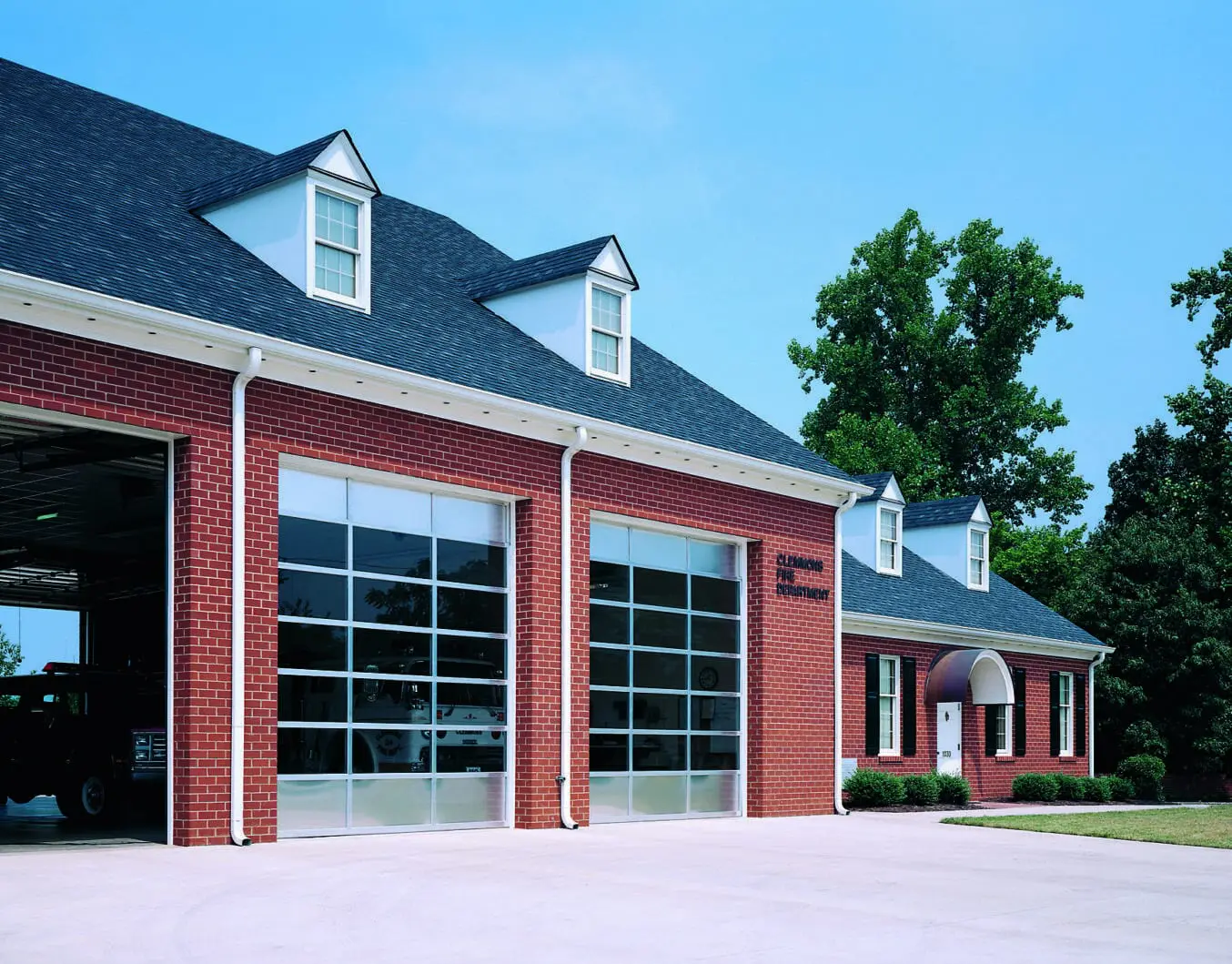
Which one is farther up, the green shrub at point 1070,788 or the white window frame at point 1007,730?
the white window frame at point 1007,730

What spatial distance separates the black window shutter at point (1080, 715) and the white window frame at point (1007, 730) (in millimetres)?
3469

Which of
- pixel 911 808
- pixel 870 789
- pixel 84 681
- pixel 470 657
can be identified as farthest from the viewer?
pixel 911 808

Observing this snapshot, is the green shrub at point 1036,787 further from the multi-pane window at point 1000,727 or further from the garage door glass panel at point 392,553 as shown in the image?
the garage door glass panel at point 392,553

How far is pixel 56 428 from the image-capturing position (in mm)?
15477

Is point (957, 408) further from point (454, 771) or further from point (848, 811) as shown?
point (454, 771)

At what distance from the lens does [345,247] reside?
19.1 meters

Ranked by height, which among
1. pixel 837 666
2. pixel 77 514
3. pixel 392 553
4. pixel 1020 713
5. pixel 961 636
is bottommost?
pixel 1020 713

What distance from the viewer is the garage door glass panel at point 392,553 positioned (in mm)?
17266

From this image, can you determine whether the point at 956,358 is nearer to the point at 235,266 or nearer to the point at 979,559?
the point at 979,559

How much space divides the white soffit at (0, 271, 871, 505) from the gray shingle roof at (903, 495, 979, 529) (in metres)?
15.2

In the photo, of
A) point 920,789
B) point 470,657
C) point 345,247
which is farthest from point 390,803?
point 920,789

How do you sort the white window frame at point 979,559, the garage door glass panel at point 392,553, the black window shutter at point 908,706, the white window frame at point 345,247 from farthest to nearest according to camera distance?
the white window frame at point 979,559 → the black window shutter at point 908,706 → the white window frame at point 345,247 → the garage door glass panel at point 392,553

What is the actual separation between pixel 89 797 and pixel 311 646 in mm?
6413

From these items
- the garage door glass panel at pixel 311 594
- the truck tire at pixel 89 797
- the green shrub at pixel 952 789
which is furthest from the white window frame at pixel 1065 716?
the garage door glass panel at pixel 311 594
